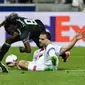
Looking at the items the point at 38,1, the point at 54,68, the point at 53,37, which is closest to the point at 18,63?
the point at 54,68

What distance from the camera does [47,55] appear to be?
13266 mm

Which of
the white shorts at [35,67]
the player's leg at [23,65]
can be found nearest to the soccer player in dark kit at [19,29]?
the player's leg at [23,65]

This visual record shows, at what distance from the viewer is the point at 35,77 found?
12172 mm

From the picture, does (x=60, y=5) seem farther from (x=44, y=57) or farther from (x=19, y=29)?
(x=44, y=57)

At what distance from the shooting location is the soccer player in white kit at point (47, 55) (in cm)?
1289

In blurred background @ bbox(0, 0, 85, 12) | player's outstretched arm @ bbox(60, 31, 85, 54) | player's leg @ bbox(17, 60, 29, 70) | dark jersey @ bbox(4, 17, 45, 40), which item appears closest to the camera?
player's outstretched arm @ bbox(60, 31, 85, 54)

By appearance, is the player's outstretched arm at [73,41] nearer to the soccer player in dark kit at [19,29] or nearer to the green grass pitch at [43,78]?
the green grass pitch at [43,78]

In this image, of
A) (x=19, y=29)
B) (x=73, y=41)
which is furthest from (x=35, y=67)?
(x=19, y=29)

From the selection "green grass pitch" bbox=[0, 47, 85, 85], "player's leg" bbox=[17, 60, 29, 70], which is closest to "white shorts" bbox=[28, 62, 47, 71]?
"player's leg" bbox=[17, 60, 29, 70]

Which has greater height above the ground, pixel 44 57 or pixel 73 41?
pixel 73 41

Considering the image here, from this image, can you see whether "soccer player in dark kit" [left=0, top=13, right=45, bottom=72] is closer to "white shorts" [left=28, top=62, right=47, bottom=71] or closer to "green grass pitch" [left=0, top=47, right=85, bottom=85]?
"green grass pitch" [left=0, top=47, right=85, bottom=85]

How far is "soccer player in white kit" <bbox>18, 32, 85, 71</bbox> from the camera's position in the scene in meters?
12.9

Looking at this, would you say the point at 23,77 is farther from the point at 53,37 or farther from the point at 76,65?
the point at 53,37

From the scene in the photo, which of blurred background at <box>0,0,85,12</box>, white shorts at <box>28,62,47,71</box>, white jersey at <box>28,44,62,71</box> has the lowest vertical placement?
blurred background at <box>0,0,85,12</box>
